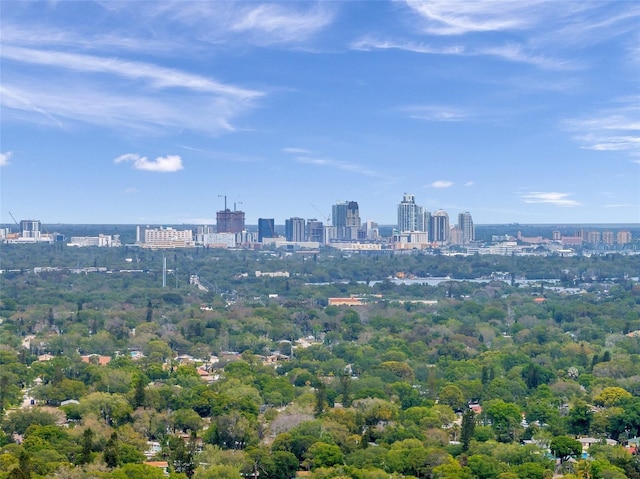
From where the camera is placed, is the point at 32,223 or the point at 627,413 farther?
the point at 32,223

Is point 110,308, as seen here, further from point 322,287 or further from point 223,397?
point 223,397

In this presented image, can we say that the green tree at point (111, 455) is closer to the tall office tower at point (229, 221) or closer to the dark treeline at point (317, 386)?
the dark treeline at point (317, 386)

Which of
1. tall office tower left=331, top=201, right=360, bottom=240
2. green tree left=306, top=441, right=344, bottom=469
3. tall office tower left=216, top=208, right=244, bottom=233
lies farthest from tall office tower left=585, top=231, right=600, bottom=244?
green tree left=306, top=441, right=344, bottom=469

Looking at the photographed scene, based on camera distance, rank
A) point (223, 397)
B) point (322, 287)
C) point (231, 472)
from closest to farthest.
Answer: point (231, 472) < point (223, 397) < point (322, 287)

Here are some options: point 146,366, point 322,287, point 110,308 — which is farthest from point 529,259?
point 146,366

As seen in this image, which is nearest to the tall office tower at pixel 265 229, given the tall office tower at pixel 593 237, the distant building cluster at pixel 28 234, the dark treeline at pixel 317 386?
the distant building cluster at pixel 28 234

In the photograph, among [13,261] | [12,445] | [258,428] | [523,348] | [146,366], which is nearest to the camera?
[12,445]

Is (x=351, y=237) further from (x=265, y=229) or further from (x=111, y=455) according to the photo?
(x=111, y=455)

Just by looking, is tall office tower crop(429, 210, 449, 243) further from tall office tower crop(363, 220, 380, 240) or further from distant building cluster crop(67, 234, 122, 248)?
distant building cluster crop(67, 234, 122, 248)
